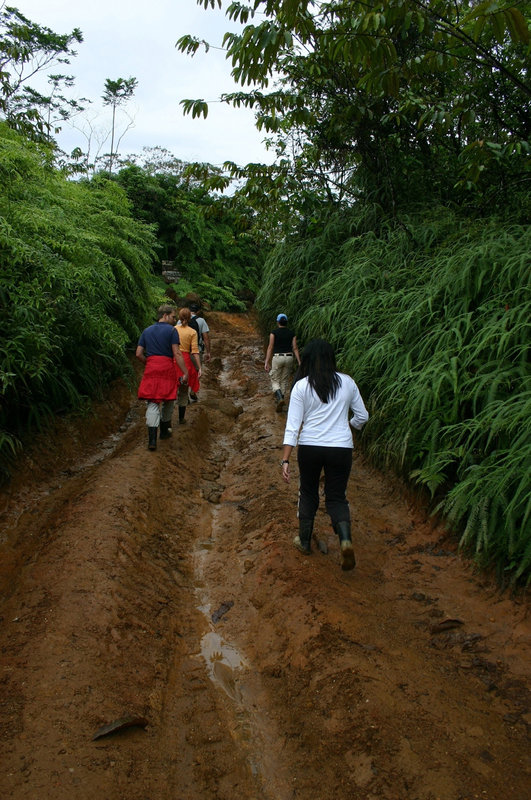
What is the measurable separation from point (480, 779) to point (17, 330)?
5.08 meters

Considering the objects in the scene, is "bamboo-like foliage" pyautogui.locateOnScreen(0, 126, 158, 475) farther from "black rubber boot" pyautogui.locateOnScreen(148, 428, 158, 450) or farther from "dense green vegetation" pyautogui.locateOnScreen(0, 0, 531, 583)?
"black rubber boot" pyautogui.locateOnScreen(148, 428, 158, 450)

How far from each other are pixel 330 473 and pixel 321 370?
30.9 inches

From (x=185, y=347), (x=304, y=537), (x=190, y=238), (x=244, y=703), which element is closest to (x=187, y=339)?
(x=185, y=347)

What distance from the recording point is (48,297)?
6.04 m

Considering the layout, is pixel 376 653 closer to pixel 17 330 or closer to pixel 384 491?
pixel 384 491

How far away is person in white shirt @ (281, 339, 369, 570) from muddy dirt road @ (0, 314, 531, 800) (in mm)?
524

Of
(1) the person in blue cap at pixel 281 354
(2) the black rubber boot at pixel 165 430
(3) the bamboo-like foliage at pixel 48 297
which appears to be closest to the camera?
(3) the bamboo-like foliage at pixel 48 297

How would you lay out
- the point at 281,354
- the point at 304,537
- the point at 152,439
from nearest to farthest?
1. the point at 304,537
2. the point at 152,439
3. the point at 281,354

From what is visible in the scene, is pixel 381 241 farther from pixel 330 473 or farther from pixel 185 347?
pixel 330 473

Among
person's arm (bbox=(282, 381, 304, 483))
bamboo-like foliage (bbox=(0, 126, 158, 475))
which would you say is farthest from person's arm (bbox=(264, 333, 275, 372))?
person's arm (bbox=(282, 381, 304, 483))

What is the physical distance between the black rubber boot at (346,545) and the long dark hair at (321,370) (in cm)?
94

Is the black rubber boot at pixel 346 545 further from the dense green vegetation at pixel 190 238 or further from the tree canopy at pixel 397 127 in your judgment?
the dense green vegetation at pixel 190 238

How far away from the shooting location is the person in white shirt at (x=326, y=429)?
151 inches

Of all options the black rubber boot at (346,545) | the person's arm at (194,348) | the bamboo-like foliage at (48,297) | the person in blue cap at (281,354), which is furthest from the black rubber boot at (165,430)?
the black rubber boot at (346,545)
